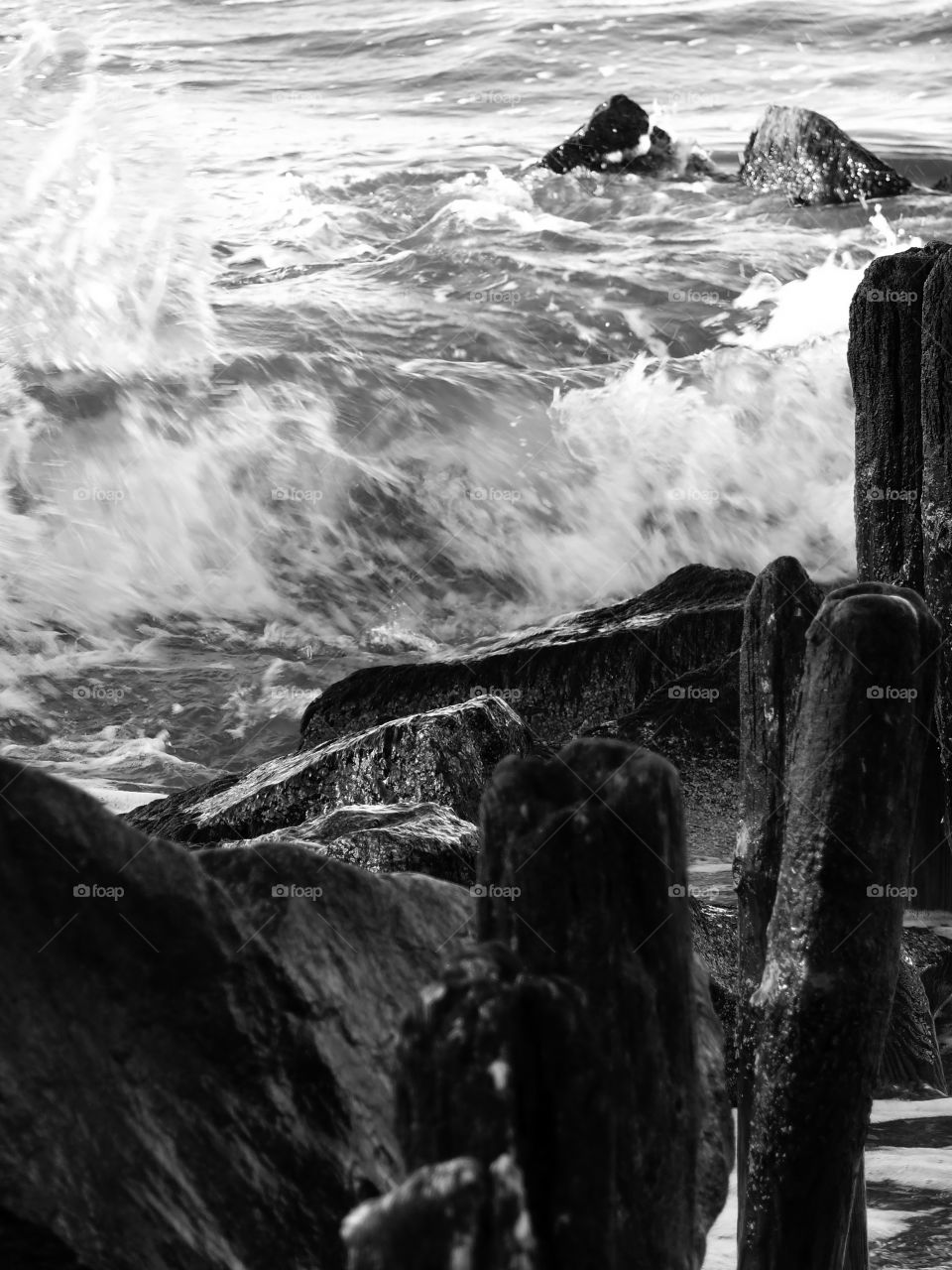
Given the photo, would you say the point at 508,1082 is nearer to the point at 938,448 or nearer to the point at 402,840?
the point at 402,840

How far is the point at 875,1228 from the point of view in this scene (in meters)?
4.32

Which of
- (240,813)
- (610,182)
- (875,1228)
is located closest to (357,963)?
(875,1228)

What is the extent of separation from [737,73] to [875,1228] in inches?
1255

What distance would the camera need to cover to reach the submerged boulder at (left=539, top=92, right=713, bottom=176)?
98.7 ft
